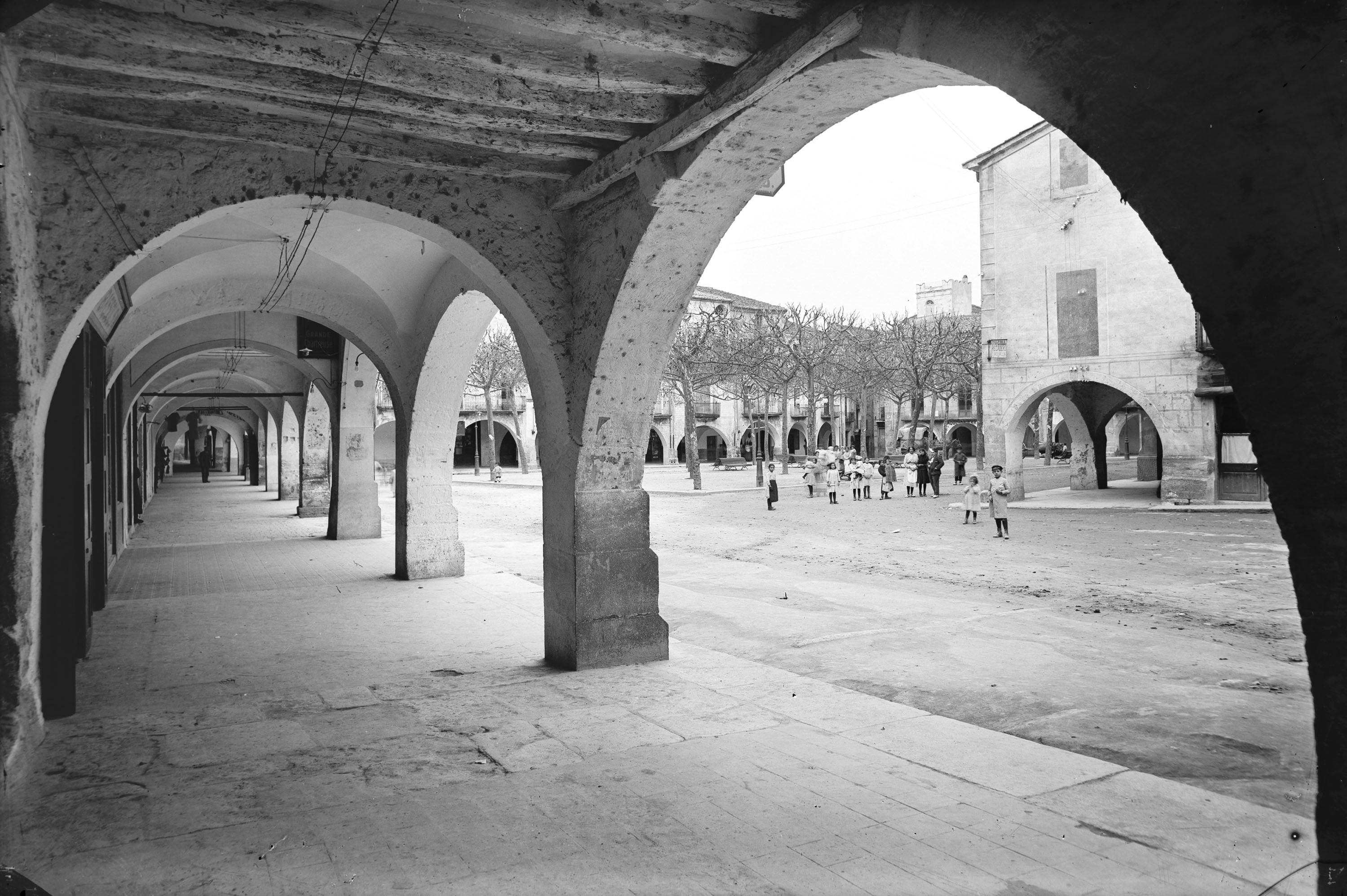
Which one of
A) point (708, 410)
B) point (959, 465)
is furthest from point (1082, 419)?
point (708, 410)

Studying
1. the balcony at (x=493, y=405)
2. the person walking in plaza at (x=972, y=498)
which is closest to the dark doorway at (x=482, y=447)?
the balcony at (x=493, y=405)

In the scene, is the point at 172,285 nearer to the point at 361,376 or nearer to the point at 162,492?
the point at 361,376

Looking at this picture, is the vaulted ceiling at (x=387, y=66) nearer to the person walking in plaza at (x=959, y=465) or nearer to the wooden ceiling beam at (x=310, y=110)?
the wooden ceiling beam at (x=310, y=110)

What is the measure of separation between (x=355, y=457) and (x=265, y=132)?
368 inches

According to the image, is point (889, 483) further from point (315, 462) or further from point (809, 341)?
point (315, 462)

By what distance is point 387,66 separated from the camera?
4188 millimetres

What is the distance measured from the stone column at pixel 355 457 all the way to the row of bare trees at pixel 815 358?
15.2 m

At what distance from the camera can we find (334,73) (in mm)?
4117

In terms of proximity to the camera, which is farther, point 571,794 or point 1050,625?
point 1050,625

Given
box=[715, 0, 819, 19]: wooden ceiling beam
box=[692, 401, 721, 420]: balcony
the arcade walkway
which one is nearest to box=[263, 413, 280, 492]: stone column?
the arcade walkway

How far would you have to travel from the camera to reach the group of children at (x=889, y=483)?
14180 mm

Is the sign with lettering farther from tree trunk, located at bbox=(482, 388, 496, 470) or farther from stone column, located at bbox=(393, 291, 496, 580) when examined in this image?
tree trunk, located at bbox=(482, 388, 496, 470)

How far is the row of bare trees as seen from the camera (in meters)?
33.3

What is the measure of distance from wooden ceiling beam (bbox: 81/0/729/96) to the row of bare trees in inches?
948
